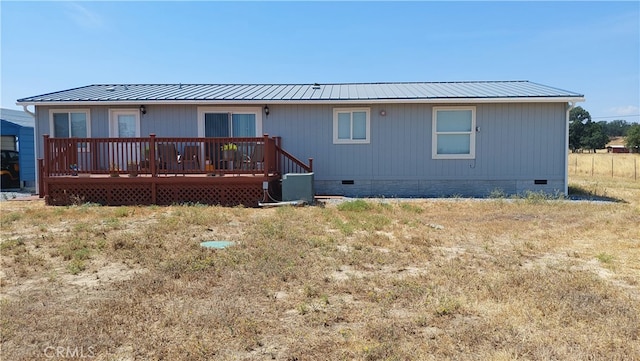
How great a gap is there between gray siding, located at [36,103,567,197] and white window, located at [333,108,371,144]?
5.2 inches


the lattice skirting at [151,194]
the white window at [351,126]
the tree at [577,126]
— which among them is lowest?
the lattice skirting at [151,194]

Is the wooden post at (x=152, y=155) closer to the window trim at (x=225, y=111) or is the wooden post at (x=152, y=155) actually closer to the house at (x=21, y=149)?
the window trim at (x=225, y=111)

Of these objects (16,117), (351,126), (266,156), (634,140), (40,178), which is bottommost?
(40,178)

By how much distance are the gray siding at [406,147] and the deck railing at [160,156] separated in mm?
1426

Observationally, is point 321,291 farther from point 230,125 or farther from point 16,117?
point 16,117

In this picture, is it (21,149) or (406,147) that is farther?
(21,149)

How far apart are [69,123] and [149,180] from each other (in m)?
3.67

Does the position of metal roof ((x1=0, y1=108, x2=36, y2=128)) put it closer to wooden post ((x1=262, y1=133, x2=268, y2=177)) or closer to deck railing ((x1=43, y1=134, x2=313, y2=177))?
deck railing ((x1=43, y1=134, x2=313, y2=177))

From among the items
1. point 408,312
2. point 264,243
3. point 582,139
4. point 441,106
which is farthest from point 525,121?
point 582,139

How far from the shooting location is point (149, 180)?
9422 millimetres

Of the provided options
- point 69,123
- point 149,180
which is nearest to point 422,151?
point 149,180

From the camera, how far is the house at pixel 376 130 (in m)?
10.8

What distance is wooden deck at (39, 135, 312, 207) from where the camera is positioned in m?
9.40

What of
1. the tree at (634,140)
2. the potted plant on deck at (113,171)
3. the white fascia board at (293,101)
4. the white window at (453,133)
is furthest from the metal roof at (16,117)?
the tree at (634,140)
